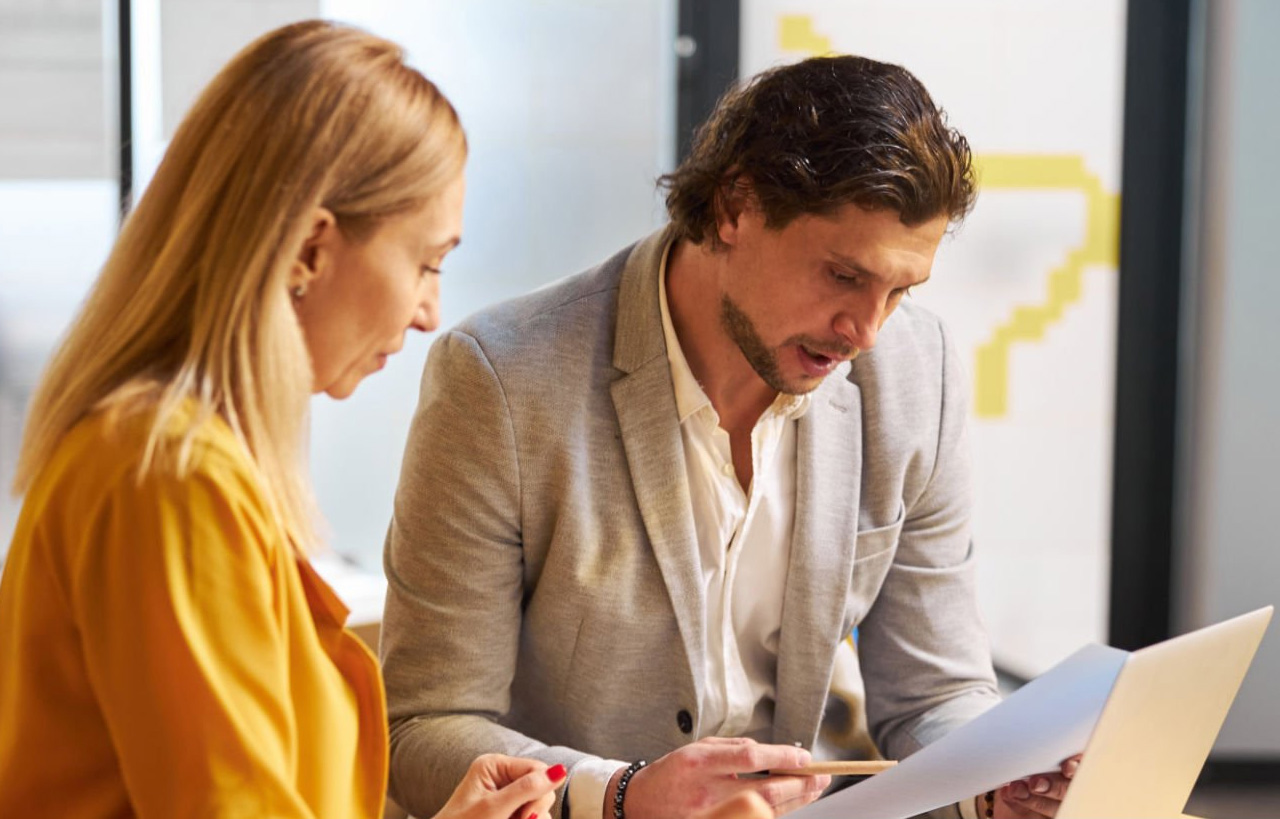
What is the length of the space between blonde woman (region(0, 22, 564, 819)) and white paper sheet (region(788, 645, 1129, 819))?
41 cm

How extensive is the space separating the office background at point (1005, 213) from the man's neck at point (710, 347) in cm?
195

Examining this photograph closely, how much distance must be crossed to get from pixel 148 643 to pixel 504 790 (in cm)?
40

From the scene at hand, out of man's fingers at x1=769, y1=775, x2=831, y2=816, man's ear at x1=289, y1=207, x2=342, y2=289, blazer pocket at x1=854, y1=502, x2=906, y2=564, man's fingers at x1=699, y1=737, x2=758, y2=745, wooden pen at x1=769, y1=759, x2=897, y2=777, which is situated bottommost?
man's fingers at x1=769, y1=775, x2=831, y2=816

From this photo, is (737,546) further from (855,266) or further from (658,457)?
(855,266)

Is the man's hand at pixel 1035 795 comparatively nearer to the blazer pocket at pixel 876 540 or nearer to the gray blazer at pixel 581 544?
the gray blazer at pixel 581 544

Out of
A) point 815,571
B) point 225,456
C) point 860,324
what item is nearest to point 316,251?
point 225,456

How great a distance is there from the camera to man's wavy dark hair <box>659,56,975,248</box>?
149 cm

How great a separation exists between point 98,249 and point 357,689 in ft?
8.89

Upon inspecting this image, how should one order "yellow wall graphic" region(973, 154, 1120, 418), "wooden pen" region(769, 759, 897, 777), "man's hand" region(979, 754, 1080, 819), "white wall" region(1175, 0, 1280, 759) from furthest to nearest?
1. "yellow wall graphic" region(973, 154, 1120, 418)
2. "white wall" region(1175, 0, 1280, 759)
3. "man's hand" region(979, 754, 1080, 819)
4. "wooden pen" region(769, 759, 897, 777)

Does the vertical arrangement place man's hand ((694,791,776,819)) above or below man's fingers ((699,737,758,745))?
above

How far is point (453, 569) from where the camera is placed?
154cm

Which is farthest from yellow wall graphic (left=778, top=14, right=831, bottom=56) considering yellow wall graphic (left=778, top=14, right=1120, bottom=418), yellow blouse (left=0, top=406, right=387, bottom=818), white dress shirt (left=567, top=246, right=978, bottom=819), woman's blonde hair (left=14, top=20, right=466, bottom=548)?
yellow blouse (left=0, top=406, right=387, bottom=818)

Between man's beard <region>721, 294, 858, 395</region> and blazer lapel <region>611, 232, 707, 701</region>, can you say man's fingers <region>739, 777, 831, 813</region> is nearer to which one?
blazer lapel <region>611, 232, 707, 701</region>

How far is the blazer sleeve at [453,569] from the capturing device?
1.54 metres
